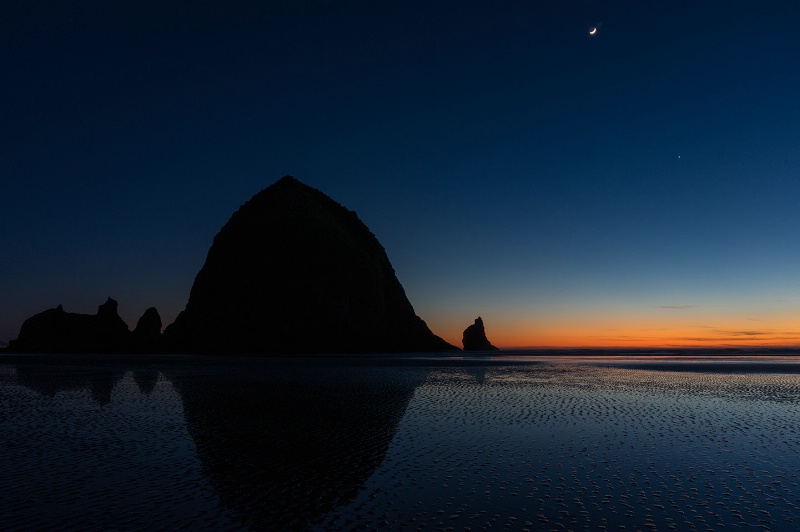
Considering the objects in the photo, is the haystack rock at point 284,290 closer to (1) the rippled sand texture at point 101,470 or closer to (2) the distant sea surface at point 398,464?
(2) the distant sea surface at point 398,464

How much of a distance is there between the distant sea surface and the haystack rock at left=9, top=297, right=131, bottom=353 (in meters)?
166

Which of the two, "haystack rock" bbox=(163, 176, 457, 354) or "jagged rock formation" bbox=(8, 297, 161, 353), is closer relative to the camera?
"haystack rock" bbox=(163, 176, 457, 354)

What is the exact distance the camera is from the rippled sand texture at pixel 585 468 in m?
9.64

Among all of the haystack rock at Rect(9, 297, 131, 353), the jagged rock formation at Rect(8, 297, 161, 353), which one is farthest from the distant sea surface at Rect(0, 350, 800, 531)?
the haystack rock at Rect(9, 297, 131, 353)

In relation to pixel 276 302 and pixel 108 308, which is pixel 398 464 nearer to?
pixel 276 302

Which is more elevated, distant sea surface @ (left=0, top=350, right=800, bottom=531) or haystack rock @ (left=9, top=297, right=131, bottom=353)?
haystack rock @ (left=9, top=297, right=131, bottom=353)

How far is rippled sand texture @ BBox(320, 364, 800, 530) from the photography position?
9641 mm

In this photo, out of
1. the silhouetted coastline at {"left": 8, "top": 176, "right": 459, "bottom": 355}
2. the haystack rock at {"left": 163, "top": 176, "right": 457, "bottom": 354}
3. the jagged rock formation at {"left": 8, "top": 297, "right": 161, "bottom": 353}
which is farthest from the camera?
the jagged rock formation at {"left": 8, "top": 297, "right": 161, "bottom": 353}

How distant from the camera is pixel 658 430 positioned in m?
19.0

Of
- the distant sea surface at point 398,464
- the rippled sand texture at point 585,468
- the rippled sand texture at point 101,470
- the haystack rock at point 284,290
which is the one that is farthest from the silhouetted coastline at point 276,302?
the rippled sand texture at point 585,468

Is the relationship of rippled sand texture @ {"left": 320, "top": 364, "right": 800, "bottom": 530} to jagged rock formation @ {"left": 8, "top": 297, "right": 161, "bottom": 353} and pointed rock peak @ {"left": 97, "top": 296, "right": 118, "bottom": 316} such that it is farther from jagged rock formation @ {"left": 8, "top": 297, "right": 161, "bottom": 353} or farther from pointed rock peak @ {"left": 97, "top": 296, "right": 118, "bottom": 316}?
pointed rock peak @ {"left": 97, "top": 296, "right": 118, "bottom": 316}

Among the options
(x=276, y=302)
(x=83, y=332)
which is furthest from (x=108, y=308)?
(x=276, y=302)

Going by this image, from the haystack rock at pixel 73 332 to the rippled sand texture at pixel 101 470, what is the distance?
168m

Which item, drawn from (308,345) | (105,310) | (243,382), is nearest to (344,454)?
(243,382)
